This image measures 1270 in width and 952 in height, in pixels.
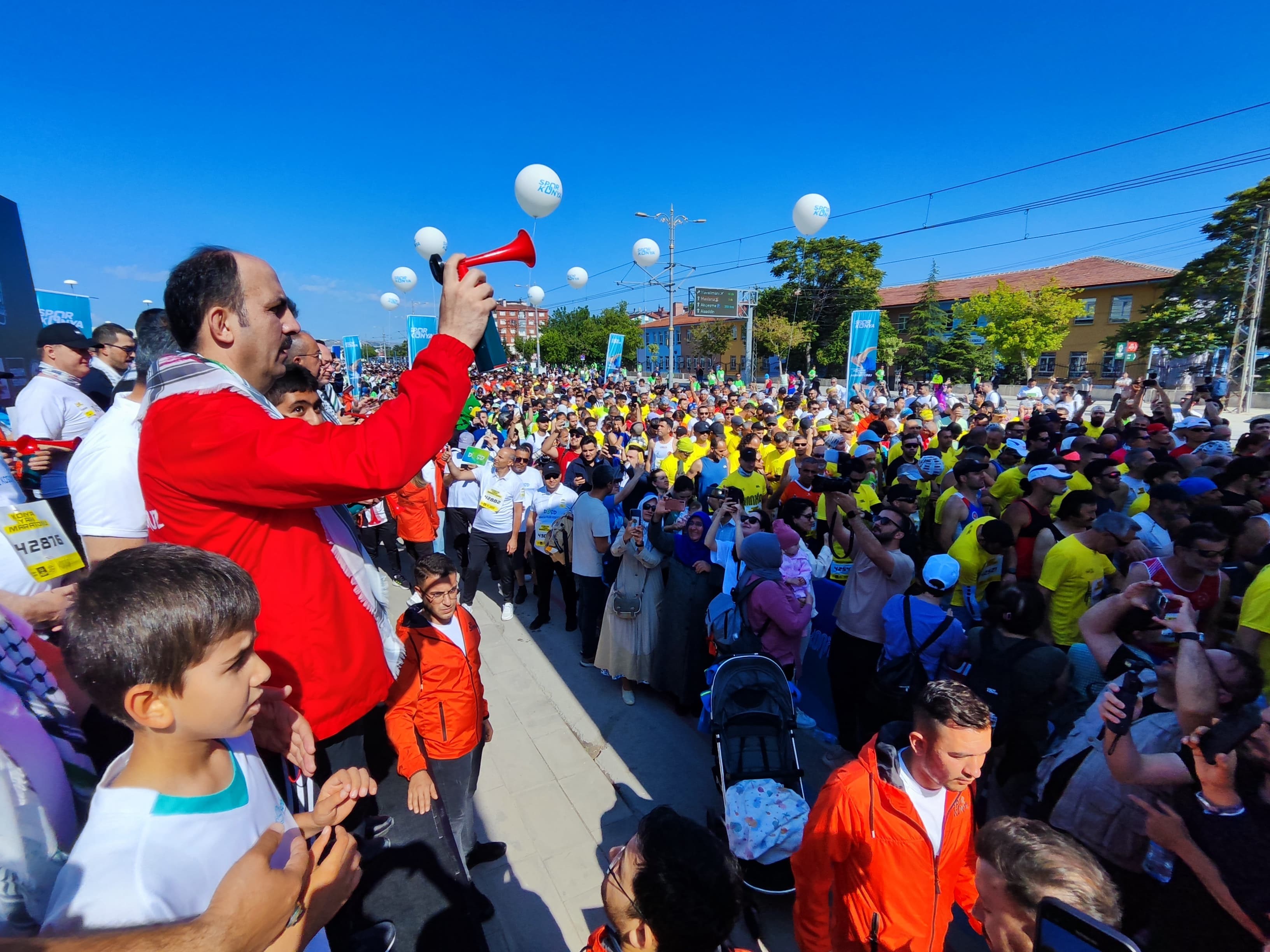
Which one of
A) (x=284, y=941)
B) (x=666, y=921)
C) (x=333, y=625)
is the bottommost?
(x=666, y=921)

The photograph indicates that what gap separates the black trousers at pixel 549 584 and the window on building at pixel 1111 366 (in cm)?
4166

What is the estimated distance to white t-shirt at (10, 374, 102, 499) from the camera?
11.3 ft

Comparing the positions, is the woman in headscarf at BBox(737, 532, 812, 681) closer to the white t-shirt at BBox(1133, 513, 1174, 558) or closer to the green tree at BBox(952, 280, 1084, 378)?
the white t-shirt at BBox(1133, 513, 1174, 558)

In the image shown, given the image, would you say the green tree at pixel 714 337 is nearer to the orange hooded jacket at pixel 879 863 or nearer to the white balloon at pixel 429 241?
the white balloon at pixel 429 241

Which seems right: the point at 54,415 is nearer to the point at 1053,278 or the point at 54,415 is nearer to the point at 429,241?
the point at 429,241

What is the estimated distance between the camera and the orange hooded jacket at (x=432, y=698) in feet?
7.79

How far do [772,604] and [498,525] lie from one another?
351 cm

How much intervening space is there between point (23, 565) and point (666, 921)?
81.7 inches

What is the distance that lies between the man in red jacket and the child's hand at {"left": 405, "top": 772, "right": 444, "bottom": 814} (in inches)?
33.8

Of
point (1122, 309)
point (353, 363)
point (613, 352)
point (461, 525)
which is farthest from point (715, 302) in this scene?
point (461, 525)

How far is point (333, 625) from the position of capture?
144 cm

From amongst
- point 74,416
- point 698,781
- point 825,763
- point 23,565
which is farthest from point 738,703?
point 74,416

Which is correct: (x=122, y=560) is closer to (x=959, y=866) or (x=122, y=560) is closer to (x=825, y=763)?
(x=959, y=866)

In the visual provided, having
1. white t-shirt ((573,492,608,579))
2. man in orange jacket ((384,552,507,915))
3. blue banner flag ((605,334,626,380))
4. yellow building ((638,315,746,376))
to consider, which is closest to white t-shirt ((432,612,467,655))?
man in orange jacket ((384,552,507,915))
